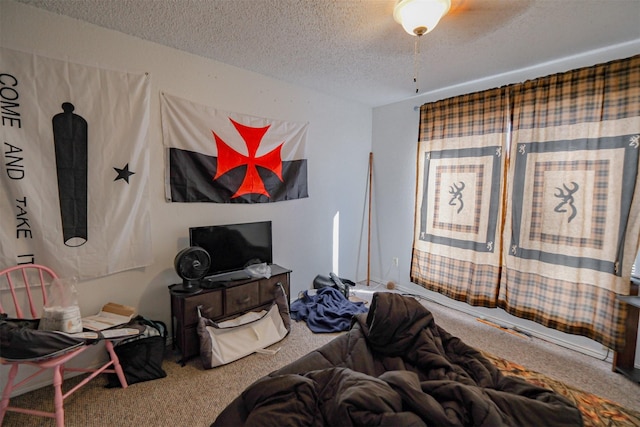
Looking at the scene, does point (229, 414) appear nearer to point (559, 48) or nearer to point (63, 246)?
point (63, 246)

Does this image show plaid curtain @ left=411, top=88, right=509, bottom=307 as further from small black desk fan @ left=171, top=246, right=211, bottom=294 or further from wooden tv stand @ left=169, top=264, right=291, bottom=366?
small black desk fan @ left=171, top=246, right=211, bottom=294

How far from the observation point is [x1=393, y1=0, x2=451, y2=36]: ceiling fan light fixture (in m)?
1.43

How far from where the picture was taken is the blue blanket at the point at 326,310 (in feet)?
8.65

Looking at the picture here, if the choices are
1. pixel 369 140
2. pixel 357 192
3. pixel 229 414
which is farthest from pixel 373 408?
pixel 369 140

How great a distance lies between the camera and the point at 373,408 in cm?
84

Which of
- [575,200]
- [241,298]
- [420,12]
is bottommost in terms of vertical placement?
[241,298]

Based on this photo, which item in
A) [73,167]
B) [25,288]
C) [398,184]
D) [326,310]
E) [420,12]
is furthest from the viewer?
[398,184]

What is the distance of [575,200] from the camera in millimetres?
2203

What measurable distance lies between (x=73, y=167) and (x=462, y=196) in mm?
3273

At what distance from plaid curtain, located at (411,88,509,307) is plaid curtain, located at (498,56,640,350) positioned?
129mm

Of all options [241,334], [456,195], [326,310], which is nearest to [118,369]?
[241,334]

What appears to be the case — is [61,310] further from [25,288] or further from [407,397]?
[407,397]

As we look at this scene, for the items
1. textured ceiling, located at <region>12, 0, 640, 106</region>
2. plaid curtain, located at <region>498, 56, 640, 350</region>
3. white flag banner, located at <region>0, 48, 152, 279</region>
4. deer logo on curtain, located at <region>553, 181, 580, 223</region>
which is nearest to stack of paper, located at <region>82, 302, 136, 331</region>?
white flag banner, located at <region>0, 48, 152, 279</region>

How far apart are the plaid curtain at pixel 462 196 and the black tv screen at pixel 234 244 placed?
180 cm
